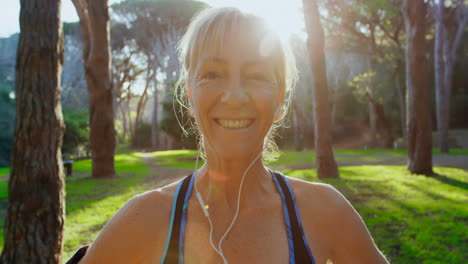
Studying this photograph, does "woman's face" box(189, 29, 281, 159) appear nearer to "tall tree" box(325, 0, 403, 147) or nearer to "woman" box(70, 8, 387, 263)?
"woman" box(70, 8, 387, 263)

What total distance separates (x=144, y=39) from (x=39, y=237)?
17.9 m

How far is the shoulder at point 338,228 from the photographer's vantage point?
5.06ft

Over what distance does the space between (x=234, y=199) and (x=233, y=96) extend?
1.76 ft

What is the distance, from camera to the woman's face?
1.41 meters

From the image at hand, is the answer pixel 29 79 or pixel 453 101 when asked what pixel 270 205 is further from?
pixel 453 101

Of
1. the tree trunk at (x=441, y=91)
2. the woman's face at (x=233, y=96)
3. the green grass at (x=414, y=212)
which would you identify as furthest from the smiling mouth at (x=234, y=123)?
the tree trunk at (x=441, y=91)

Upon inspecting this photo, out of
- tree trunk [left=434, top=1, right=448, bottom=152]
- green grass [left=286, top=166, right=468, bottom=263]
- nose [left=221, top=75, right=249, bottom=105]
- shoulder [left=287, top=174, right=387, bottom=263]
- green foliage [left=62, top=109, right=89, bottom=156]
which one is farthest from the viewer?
green foliage [left=62, top=109, right=89, bottom=156]

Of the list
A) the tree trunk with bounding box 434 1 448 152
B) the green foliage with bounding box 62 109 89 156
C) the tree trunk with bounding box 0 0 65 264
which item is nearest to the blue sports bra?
the tree trunk with bounding box 0 0 65 264

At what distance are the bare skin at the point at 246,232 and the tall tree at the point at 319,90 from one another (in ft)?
29.2

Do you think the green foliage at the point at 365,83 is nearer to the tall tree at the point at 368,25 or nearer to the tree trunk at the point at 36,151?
the tall tree at the point at 368,25

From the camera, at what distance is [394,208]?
21.8ft

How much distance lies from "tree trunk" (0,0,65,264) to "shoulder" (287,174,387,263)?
2.81 metres

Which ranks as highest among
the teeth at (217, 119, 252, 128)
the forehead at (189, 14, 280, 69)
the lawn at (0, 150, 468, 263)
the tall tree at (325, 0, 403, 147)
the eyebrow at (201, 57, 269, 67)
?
the tall tree at (325, 0, 403, 147)

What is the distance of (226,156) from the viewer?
145 centimetres
